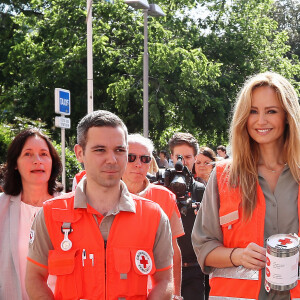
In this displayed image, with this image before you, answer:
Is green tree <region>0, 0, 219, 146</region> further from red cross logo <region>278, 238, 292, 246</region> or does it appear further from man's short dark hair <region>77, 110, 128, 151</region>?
red cross logo <region>278, 238, 292, 246</region>

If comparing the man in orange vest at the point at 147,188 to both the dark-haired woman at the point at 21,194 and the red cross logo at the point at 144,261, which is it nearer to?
the dark-haired woman at the point at 21,194

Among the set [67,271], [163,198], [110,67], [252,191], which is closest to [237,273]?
[252,191]

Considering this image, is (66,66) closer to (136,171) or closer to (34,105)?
(34,105)

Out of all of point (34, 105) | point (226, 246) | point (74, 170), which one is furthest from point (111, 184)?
point (34, 105)

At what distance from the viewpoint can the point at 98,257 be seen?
2770mm

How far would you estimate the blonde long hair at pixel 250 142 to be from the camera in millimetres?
3141

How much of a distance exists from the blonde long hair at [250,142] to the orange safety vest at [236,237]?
0.13 ft

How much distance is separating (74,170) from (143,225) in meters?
12.2

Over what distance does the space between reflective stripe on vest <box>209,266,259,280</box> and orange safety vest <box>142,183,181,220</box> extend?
1.10m

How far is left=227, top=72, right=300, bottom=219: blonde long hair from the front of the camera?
3.14 metres

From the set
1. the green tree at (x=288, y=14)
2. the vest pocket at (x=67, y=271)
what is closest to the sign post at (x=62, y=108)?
the vest pocket at (x=67, y=271)

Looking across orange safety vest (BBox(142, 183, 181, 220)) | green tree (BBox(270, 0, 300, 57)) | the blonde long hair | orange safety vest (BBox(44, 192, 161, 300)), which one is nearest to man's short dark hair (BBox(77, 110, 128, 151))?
orange safety vest (BBox(44, 192, 161, 300))

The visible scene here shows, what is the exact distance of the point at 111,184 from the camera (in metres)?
2.90

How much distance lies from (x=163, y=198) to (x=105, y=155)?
59.8 inches
